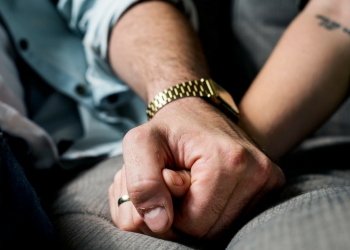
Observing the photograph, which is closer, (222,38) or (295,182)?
(295,182)

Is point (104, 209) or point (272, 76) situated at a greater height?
point (272, 76)

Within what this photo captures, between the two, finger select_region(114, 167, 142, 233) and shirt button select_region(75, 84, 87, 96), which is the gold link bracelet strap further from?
shirt button select_region(75, 84, 87, 96)

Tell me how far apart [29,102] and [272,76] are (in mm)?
519

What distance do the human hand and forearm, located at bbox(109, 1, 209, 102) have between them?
0.12 meters

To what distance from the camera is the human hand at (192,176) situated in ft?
1.05

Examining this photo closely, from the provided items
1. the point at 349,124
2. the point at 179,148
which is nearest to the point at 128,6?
the point at 179,148

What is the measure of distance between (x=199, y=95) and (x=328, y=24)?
32 cm

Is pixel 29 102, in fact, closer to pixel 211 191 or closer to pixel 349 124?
pixel 211 191

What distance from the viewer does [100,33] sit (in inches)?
26.8

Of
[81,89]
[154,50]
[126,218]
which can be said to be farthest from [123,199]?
[81,89]

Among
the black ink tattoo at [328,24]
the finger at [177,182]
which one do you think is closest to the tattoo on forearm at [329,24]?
the black ink tattoo at [328,24]

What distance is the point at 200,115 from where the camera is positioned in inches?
15.6

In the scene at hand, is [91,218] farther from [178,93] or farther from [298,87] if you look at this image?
[298,87]

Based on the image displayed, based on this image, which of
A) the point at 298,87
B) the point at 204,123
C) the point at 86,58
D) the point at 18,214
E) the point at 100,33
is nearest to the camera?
the point at 18,214
